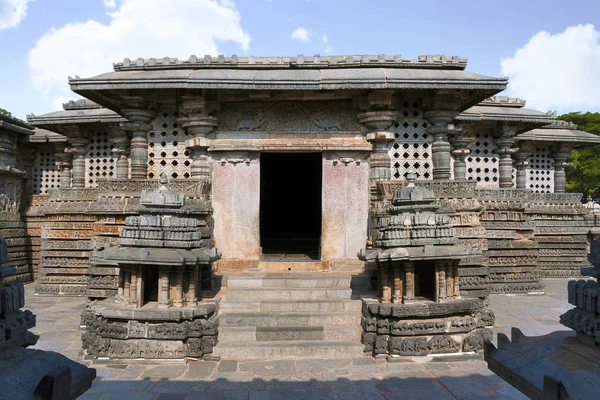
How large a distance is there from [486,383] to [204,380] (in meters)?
3.80

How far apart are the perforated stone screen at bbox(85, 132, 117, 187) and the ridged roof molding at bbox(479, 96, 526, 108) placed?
11707 millimetres

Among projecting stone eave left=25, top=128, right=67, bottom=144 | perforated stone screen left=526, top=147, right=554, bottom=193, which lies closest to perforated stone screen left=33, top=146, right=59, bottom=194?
projecting stone eave left=25, top=128, right=67, bottom=144

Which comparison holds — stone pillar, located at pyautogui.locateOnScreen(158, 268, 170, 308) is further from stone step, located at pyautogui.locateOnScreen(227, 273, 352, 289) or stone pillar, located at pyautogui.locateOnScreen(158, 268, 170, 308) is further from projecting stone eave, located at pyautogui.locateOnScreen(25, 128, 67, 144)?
projecting stone eave, located at pyautogui.locateOnScreen(25, 128, 67, 144)

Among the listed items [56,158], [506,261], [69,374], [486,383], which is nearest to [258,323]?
[486,383]

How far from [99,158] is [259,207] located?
267 inches

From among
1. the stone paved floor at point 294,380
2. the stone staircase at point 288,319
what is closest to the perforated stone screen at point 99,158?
the stone paved floor at point 294,380

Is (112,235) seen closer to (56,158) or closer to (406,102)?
(406,102)

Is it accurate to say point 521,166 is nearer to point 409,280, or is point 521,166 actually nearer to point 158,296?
point 409,280

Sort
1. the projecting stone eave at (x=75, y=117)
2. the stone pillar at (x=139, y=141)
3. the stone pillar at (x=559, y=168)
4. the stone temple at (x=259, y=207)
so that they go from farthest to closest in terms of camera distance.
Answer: the stone pillar at (x=559, y=168) → the projecting stone eave at (x=75, y=117) → the stone pillar at (x=139, y=141) → the stone temple at (x=259, y=207)

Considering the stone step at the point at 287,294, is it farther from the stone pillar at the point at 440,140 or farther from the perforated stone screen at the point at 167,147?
the stone pillar at the point at 440,140

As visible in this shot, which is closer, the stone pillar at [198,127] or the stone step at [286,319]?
the stone step at [286,319]

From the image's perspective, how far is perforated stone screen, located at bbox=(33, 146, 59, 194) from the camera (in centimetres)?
1484

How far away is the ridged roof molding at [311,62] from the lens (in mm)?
8797

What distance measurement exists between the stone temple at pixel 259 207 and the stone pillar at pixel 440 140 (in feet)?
0.15
